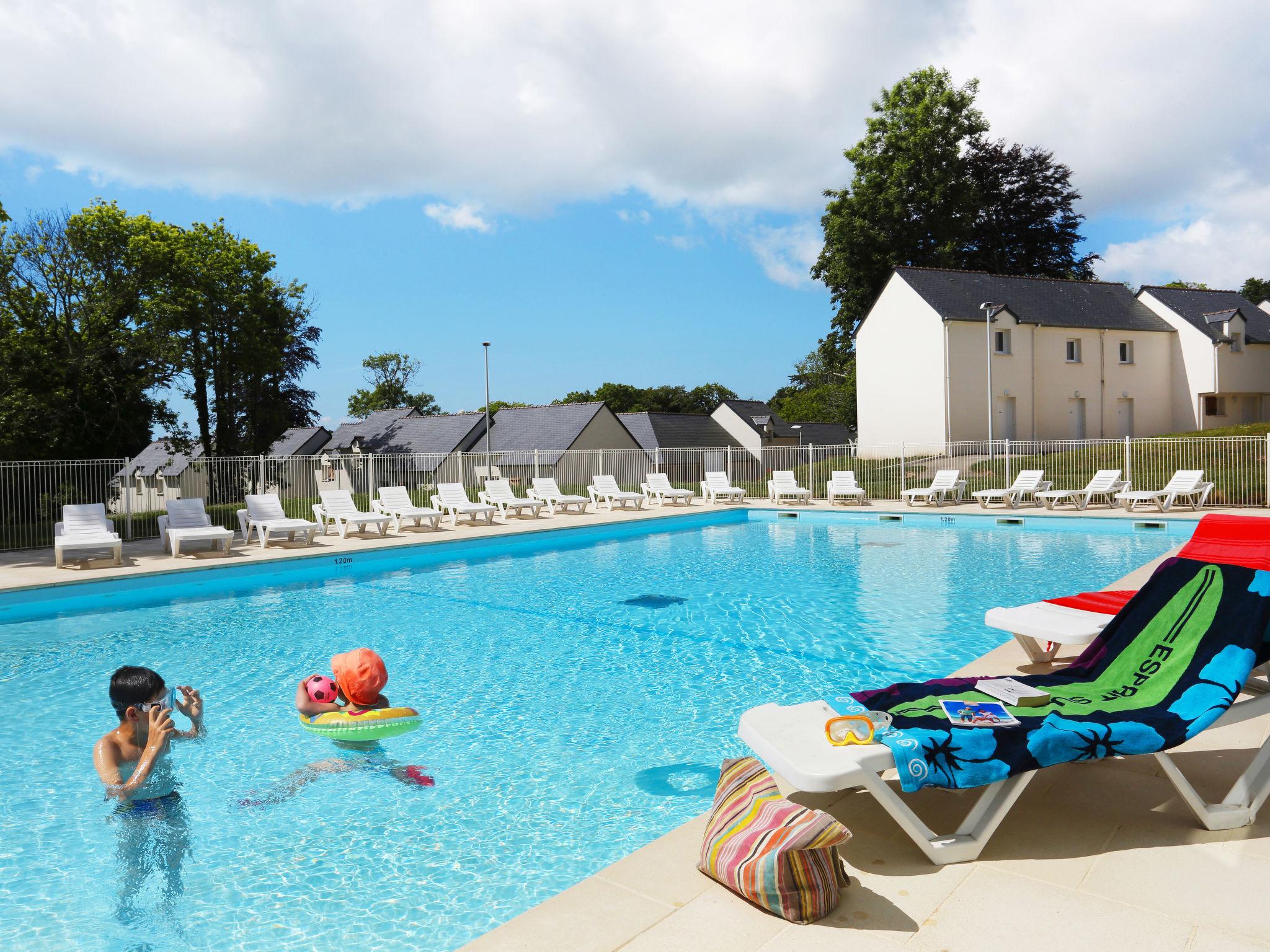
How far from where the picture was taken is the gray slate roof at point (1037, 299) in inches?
1141

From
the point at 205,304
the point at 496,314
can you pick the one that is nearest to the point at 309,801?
the point at 205,304

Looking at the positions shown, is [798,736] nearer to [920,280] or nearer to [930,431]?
[930,431]

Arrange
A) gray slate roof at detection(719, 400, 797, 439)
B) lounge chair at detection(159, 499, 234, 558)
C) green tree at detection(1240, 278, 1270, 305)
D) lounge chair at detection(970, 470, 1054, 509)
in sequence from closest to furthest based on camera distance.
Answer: lounge chair at detection(159, 499, 234, 558) < lounge chair at detection(970, 470, 1054, 509) < green tree at detection(1240, 278, 1270, 305) < gray slate roof at detection(719, 400, 797, 439)

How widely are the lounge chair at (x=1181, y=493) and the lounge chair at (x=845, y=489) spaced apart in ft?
18.4

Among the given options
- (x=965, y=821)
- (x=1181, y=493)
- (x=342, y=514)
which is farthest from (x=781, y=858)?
(x=1181, y=493)

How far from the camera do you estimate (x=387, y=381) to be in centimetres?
7606

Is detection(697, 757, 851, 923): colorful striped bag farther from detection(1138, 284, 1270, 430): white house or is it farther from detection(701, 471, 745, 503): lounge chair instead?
detection(1138, 284, 1270, 430): white house

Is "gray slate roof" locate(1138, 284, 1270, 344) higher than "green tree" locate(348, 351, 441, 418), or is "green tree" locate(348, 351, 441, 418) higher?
"green tree" locate(348, 351, 441, 418)

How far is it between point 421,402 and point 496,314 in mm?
37901

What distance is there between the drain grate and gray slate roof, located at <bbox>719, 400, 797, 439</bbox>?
41446 millimetres

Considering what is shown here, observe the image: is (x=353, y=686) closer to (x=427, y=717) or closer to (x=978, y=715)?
(x=427, y=717)

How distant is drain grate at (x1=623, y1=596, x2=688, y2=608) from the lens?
29.9ft

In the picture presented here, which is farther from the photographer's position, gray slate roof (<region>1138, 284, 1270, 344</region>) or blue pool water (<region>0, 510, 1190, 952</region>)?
gray slate roof (<region>1138, 284, 1270, 344</region>)

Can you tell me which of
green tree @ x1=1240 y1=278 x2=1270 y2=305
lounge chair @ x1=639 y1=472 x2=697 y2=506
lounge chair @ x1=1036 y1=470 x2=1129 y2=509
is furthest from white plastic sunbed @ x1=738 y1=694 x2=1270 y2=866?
green tree @ x1=1240 y1=278 x2=1270 y2=305
